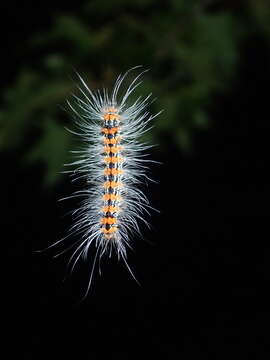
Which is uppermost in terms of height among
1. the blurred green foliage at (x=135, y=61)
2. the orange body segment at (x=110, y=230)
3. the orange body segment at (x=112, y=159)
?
the blurred green foliage at (x=135, y=61)

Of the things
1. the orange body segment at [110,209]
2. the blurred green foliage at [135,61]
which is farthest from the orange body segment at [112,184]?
the blurred green foliage at [135,61]

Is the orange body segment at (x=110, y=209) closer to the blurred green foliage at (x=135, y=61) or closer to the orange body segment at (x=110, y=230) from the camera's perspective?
the orange body segment at (x=110, y=230)

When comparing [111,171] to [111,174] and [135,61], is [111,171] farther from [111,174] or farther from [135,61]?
[135,61]

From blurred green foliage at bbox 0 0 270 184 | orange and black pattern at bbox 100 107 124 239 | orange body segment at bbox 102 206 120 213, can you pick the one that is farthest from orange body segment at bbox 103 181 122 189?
blurred green foliage at bbox 0 0 270 184

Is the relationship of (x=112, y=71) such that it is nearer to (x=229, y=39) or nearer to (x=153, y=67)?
(x=153, y=67)

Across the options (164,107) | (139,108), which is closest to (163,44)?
(164,107)

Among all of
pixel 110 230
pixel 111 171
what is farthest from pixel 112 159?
pixel 110 230

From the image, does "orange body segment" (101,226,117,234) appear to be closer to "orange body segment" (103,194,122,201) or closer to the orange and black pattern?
the orange and black pattern
